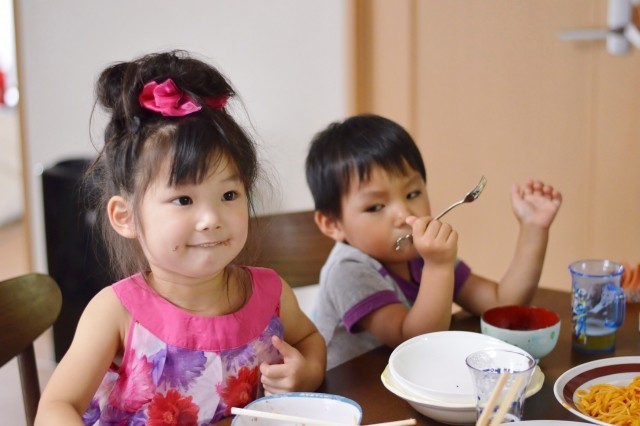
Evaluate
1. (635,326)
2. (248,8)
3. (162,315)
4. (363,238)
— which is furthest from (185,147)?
(248,8)

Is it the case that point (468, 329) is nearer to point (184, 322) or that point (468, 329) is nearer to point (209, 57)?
point (184, 322)

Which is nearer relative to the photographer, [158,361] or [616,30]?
[158,361]

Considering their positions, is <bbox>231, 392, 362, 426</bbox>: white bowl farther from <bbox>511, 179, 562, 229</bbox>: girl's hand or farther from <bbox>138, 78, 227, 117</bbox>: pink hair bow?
<bbox>511, 179, 562, 229</bbox>: girl's hand

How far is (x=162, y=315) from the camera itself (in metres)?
1.05

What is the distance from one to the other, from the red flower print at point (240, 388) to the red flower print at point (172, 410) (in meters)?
0.05

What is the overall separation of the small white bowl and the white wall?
1550 millimetres

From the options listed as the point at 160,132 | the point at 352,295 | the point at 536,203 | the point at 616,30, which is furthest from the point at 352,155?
the point at 616,30

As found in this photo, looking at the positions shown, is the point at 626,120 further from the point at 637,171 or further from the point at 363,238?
the point at 363,238

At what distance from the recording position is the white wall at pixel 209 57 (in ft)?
9.41

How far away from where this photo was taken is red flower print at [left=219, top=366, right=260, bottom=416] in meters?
1.09

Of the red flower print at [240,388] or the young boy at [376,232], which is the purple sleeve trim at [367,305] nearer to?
the young boy at [376,232]

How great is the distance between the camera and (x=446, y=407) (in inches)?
34.4

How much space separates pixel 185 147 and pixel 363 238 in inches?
19.3

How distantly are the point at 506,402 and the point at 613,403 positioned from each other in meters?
0.24
